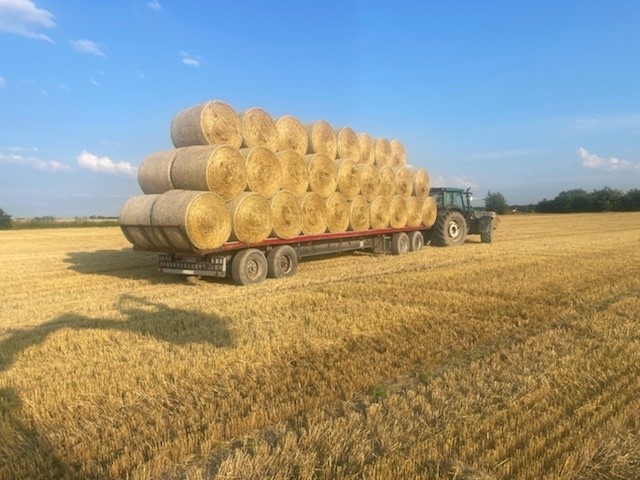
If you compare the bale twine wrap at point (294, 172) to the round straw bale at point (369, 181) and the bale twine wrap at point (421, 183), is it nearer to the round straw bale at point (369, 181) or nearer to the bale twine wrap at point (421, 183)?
the round straw bale at point (369, 181)

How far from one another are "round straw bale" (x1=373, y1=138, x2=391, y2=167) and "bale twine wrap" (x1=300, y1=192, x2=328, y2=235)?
3.92 m

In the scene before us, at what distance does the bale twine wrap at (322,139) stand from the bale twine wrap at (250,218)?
3.08 metres

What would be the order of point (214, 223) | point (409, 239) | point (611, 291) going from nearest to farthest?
point (611, 291) → point (214, 223) → point (409, 239)

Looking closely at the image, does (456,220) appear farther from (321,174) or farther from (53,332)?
(53,332)

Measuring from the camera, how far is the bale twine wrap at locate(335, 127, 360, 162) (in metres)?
14.9

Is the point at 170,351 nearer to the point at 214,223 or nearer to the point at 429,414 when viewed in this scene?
the point at 429,414

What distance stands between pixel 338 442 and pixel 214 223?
24.7 feet

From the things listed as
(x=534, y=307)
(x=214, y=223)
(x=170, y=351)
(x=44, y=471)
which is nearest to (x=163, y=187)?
(x=214, y=223)

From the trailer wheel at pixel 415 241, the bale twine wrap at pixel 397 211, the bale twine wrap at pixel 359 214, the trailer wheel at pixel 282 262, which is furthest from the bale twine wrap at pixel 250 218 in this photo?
the trailer wheel at pixel 415 241

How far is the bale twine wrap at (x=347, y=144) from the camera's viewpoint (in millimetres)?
14938

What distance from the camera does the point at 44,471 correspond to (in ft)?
11.0

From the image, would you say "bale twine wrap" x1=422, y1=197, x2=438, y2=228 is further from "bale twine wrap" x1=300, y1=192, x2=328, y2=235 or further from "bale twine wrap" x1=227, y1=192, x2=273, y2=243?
"bale twine wrap" x1=227, y1=192, x2=273, y2=243

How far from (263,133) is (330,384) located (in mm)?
8742

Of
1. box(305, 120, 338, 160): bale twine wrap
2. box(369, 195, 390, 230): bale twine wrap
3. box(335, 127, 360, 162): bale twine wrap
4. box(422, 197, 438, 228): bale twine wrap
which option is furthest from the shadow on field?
box(422, 197, 438, 228): bale twine wrap
